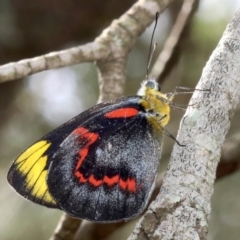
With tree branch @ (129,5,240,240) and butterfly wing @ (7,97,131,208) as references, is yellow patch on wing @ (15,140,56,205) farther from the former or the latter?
tree branch @ (129,5,240,240)

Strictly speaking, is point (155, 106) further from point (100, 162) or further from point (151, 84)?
point (100, 162)

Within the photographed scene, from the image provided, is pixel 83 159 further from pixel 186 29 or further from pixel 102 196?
pixel 186 29

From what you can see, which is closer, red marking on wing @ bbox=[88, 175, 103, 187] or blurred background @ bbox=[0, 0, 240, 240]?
red marking on wing @ bbox=[88, 175, 103, 187]

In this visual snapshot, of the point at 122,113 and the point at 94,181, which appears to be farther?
the point at 122,113

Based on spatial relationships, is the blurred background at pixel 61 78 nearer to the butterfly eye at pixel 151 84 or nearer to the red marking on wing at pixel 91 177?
the butterfly eye at pixel 151 84

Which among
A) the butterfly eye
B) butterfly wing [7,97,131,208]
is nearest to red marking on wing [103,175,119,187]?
butterfly wing [7,97,131,208]

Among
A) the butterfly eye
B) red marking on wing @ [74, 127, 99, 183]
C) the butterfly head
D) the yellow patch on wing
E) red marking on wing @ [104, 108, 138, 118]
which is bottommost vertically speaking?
the yellow patch on wing

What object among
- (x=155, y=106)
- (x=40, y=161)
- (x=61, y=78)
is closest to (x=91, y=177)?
(x=40, y=161)
